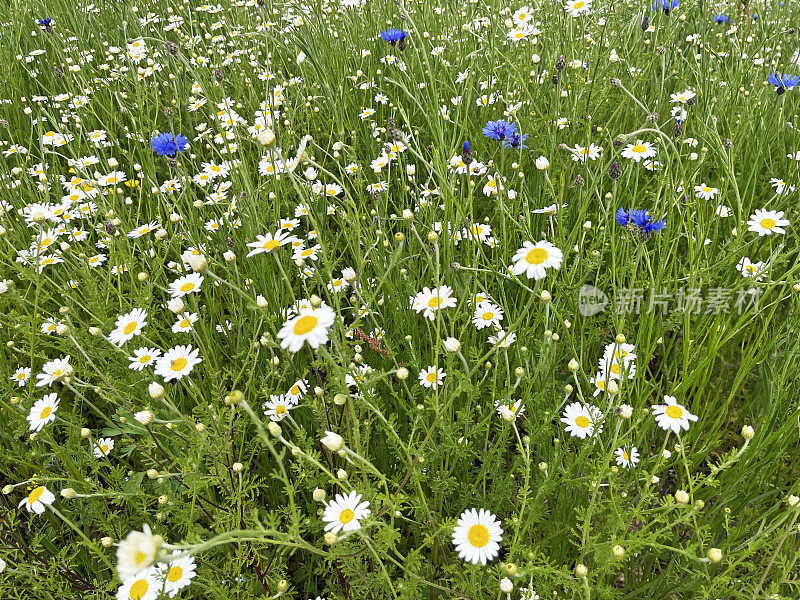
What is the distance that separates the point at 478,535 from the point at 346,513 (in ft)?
0.92

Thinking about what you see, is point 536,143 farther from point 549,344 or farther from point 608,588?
point 608,588

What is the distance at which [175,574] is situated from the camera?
113cm

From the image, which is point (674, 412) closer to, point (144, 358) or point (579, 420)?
point (579, 420)

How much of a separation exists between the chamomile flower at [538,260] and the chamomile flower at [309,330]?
451 mm

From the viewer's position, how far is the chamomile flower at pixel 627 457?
1298 millimetres

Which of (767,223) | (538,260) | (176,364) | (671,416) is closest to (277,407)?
(176,364)

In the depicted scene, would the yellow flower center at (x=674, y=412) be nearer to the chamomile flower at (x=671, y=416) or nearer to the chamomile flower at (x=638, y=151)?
the chamomile flower at (x=671, y=416)

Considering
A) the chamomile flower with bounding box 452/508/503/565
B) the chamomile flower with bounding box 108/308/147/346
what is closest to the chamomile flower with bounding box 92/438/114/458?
the chamomile flower with bounding box 108/308/147/346

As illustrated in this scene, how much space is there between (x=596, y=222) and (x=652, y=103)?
1033 millimetres

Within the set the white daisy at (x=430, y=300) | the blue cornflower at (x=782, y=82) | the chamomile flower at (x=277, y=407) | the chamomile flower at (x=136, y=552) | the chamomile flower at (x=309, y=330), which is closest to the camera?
the chamomile flower at (x=136, y=552)

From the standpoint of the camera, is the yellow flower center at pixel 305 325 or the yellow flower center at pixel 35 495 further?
the yellow flower center at pixel 35 495

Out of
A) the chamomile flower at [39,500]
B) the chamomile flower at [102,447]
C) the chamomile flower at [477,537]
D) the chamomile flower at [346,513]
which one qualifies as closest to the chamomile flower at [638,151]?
the chamomile flower at [477,537]

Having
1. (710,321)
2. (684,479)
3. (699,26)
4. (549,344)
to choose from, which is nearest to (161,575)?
(549,344)

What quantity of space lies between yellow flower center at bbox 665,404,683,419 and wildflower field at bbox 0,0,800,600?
0.04 feet
